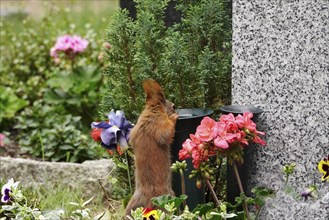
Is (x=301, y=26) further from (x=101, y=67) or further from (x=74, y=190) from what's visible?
(x=101, y=67)

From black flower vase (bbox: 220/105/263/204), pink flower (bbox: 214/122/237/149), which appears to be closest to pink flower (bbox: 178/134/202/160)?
pink flower (bbox: 214/122/237/149)

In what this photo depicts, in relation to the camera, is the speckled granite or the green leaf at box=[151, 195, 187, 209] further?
the speckled granite

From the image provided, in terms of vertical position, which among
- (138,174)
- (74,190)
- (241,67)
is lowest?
(74,190)

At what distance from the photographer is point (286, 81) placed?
423cm

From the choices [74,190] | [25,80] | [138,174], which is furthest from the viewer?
[25,80]

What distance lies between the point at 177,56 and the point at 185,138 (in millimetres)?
477

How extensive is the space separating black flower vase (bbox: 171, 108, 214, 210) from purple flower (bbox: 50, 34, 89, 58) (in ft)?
11.5

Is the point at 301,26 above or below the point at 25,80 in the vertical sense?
above

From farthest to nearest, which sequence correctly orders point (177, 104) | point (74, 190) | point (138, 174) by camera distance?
point (74, 190) < point (177, 104) < point (138, 174)

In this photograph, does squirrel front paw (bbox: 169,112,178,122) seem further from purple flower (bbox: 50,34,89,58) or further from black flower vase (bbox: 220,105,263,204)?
purple flower (bbox: 50,34,89,58)

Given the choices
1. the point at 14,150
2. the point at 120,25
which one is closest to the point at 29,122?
the point at 14,150

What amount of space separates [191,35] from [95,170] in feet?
4.95

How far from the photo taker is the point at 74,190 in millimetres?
5562

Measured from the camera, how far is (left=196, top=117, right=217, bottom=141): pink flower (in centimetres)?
356
